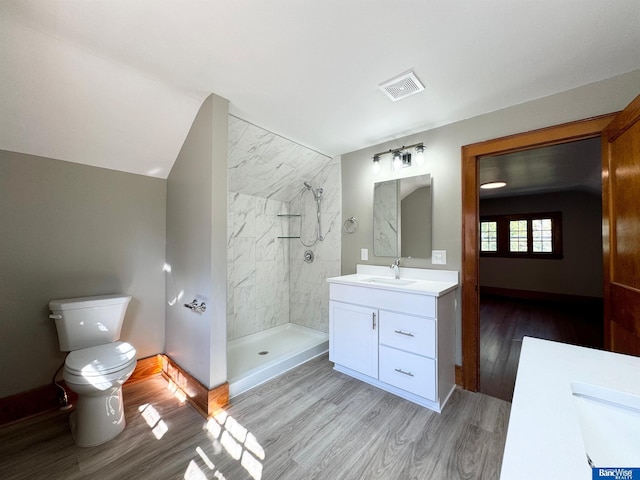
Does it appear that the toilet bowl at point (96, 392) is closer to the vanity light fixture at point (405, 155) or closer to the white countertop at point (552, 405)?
the white countertop at point (552, 405)

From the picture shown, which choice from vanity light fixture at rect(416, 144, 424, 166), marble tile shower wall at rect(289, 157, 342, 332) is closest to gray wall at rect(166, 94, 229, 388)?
marble tile shower wall at rect(289, 157, 342, 332)

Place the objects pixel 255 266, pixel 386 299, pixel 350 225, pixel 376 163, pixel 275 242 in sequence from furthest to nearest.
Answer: pixel 275 242
pixel 255 266
pixel 350 225
pixel 376 163
pixel 386 299

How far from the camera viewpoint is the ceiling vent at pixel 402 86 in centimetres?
165

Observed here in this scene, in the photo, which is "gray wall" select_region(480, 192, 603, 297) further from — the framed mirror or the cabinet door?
the cabinet door

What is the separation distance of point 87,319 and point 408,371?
2.38 meters

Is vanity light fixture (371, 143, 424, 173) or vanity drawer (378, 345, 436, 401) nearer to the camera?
vanity drawer (378, 345, 436, 401)

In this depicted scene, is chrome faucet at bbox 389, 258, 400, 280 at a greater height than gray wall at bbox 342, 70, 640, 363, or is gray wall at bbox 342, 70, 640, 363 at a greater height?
gray wall at bbox 342, 70, 640, 363

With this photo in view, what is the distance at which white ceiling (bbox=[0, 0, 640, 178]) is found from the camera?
121 cm

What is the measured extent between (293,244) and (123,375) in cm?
221

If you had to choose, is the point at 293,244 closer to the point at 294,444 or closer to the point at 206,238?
the point at 206,238

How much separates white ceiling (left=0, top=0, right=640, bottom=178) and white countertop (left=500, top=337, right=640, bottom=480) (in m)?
1.49

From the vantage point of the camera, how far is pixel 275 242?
3.37 metres

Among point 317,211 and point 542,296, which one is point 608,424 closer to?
point 317,211

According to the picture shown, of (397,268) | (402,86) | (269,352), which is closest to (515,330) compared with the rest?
(397,268)
